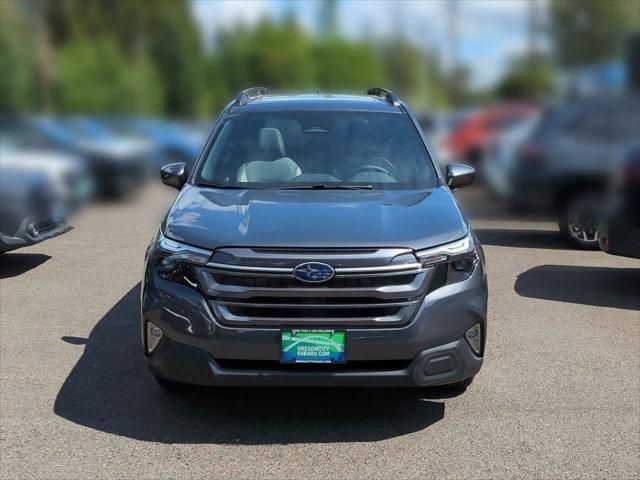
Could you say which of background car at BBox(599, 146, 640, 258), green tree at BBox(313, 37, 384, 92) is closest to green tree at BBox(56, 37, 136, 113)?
background car at BBox(599, 146, 640, 258)

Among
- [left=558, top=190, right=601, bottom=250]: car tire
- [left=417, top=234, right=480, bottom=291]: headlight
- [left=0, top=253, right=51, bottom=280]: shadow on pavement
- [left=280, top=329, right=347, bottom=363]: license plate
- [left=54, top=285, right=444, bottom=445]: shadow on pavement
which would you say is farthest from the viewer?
[left=558, top=190, right=601, bottom=250]: car tire

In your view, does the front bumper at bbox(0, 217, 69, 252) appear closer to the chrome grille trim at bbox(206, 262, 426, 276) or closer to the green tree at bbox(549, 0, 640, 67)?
the chrome grille trim at bbox(206, 262, 426, 276)

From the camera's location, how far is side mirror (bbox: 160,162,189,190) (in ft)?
21.6

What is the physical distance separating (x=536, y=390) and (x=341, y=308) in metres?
1.65

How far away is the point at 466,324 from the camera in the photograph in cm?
492

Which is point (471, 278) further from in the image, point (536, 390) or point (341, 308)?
point (536, 390)

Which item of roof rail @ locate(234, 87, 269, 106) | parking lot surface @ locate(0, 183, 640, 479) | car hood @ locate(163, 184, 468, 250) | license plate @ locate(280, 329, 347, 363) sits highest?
roof rail @ locate(234, 87, 269, 106)

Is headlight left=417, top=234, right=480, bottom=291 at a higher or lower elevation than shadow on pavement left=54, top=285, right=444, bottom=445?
higher

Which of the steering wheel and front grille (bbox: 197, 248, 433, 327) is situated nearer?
front grille (bbox: 197, 248, 433, 327)

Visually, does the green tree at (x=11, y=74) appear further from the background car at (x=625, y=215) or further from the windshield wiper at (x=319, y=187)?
the windshield wiper at (x=319, y=187)

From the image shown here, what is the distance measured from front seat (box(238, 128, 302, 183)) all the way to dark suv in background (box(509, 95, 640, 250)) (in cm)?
538

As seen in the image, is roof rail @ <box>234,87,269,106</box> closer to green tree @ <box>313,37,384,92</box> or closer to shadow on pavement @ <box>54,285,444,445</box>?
shadow on pavement @ <box>54,285,444,445</box>

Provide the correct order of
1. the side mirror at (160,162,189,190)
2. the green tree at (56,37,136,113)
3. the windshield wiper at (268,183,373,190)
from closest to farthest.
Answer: the windshield wiper at (268,183,373,190), the side mirror at (160,162,189,190), the green tree at (56,37,136,113)

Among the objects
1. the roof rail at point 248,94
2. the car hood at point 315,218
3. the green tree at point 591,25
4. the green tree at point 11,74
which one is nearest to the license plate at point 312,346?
the car hood at point 315,218
